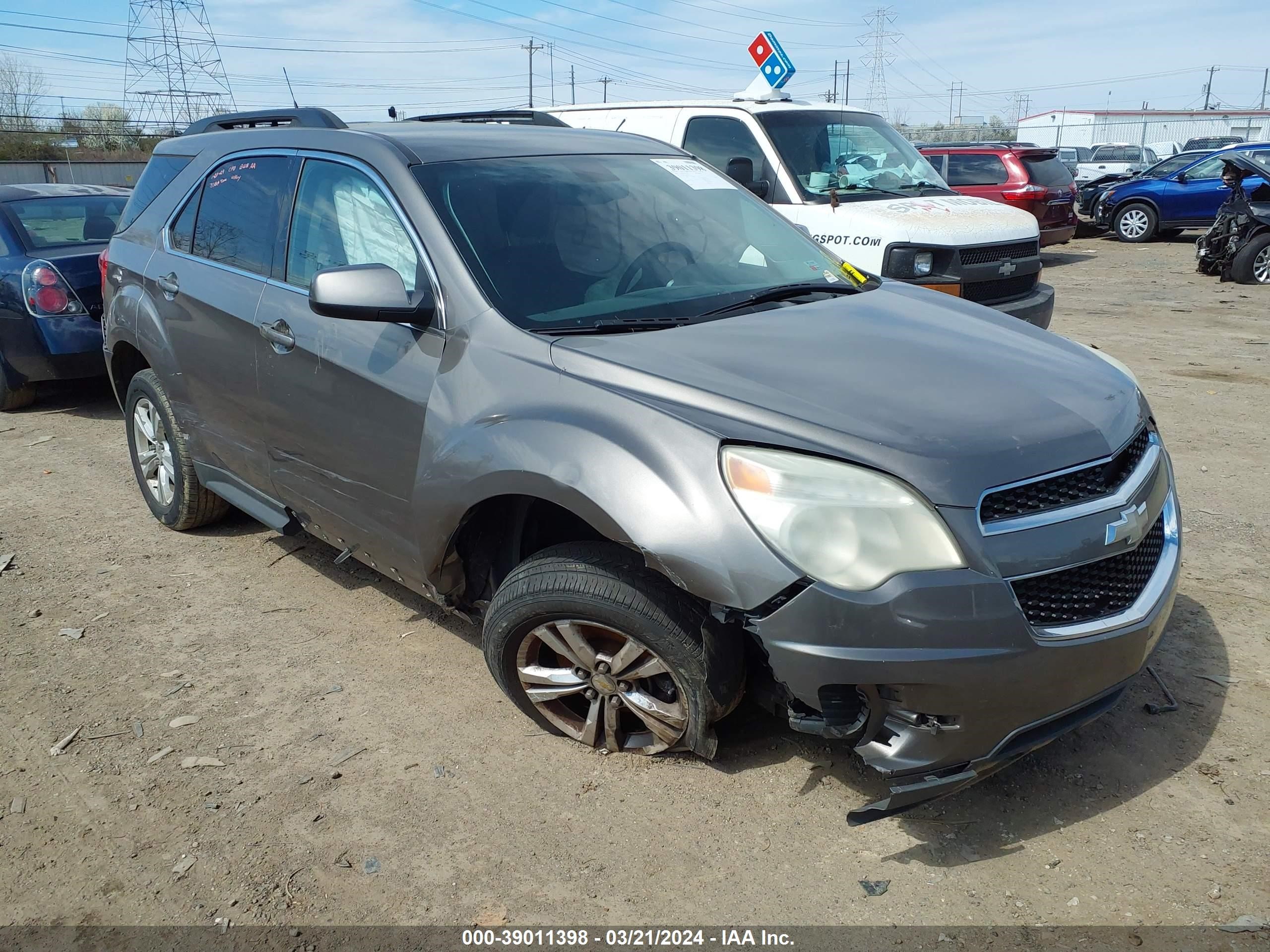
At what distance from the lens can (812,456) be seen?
2.40m

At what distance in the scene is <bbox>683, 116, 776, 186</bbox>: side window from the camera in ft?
26.0

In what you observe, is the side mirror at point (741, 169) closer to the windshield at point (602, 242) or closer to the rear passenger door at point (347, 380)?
the windshield at point (602, 242)

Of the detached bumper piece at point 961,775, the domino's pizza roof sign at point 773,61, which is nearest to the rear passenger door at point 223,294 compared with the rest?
the detached bumper piece at point 961,775

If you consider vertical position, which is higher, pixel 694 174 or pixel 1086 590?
pixel 694 174

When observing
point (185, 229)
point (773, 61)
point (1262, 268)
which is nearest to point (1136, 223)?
point (1262, 268)

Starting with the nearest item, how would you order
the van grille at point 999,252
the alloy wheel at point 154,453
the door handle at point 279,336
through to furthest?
1. the door handle at point 279,336
2. the alloy wheel at point 154,453
3. the van grille at point 999,252

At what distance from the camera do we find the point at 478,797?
2.94 metres

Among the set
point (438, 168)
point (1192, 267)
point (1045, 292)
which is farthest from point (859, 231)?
point (1192, 267)

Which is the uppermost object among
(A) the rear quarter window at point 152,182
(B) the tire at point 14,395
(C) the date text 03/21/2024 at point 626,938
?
(A) the rear quarter window at point 152,182

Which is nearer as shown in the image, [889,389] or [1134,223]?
[889,389]

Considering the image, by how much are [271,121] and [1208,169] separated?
17898 mm

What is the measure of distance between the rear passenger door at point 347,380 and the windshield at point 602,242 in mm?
220

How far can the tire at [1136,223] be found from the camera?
18.8 meters

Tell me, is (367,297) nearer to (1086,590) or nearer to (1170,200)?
(1086,590)
